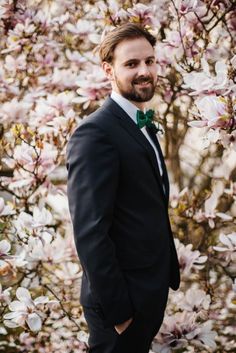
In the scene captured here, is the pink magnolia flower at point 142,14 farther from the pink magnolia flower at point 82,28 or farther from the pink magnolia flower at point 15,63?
the pink magnolia flower at point 15,63

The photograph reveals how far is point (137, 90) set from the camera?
1830 mm

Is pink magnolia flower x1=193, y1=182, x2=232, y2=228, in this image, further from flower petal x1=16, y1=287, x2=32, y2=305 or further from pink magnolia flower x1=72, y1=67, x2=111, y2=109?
flower petal x1=16, y1=287, x2=32, y2=305

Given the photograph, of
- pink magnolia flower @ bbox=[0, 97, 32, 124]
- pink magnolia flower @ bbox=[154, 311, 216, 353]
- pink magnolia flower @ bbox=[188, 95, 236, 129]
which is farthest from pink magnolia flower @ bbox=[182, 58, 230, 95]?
pink magnolia flower @ bbox=[0, 97, 32, 124]

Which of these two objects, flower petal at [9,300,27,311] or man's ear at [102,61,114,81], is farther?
flower petal at [9,300,27,311]

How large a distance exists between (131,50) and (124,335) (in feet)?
3.09

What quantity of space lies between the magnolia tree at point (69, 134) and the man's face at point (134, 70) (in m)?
0.19

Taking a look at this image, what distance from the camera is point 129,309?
1.69m

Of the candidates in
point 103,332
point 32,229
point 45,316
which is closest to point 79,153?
point 103,332

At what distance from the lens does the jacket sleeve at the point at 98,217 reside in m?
1.62

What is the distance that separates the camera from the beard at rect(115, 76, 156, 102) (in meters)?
1.83

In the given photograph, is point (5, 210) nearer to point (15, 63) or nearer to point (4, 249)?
point (4, 249)

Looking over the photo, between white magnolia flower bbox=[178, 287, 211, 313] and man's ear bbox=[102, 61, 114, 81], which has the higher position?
man's ear bbox=[102, 61, 114, 81]

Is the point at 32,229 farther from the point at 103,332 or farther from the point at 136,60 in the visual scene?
the point at 136,60

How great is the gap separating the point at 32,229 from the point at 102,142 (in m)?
0.81
